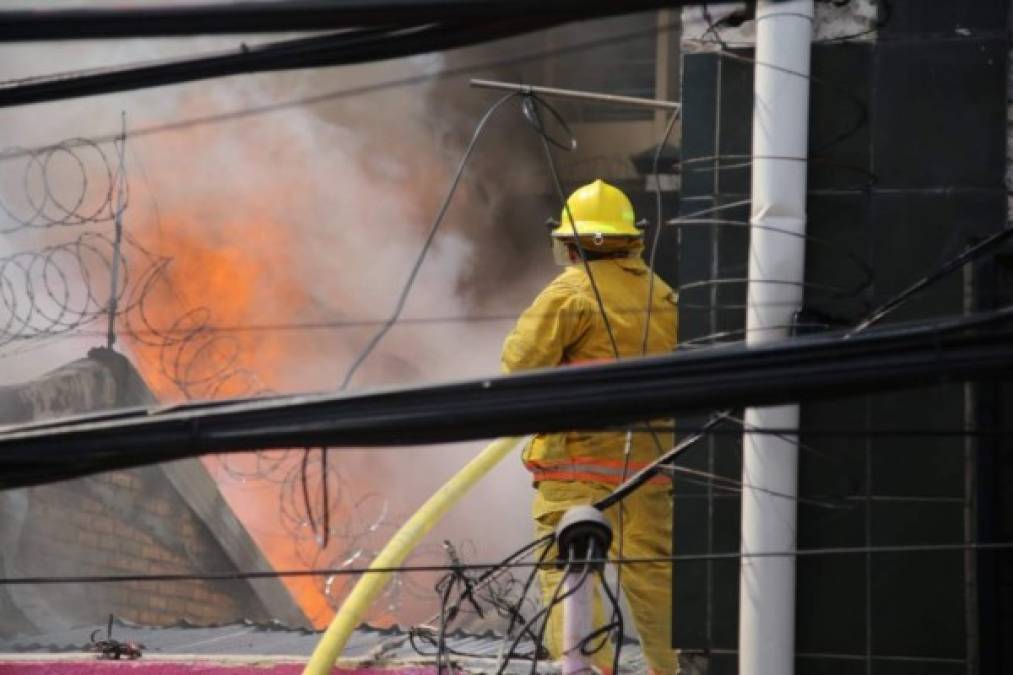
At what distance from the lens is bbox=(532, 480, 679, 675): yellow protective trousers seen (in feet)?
25.8

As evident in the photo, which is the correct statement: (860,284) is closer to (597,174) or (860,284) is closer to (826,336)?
(826,336)

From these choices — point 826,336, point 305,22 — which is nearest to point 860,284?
point 826,336

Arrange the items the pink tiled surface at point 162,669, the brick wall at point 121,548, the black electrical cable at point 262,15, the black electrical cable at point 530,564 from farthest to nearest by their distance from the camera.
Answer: the brick wall at point 121,548
the pink tiled surface at point 162,669
the black electrical cable at point 530,564
the black electrical cable at point 262,15

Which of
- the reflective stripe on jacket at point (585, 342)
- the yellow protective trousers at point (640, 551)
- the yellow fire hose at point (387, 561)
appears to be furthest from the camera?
the reflective stripe on jacket at point (585, 342)

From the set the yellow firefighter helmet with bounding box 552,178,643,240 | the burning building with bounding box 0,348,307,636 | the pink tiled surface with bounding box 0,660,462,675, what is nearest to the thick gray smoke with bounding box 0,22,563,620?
the burning building with bounding box 0,348,307,636

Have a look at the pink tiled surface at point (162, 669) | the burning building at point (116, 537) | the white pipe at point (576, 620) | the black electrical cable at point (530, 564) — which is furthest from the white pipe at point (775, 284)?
the burning building at point (116, 537)

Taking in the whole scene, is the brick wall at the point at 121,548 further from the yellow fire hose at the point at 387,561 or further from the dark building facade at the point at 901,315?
the dark building facade at the point at 901,315

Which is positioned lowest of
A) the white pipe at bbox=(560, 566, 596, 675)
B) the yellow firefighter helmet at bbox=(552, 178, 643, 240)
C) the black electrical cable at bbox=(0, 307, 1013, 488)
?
the white pipe at bbox=(560, 566, 596, 675)

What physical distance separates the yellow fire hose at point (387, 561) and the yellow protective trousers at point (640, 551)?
0.29 m

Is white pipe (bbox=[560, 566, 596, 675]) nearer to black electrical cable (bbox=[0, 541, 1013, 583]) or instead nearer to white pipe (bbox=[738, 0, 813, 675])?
black electrical cable (bbox=[0, 541, 1013, 583])

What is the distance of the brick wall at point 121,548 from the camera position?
540 inches

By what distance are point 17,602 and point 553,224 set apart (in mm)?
6168

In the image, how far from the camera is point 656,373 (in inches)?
188

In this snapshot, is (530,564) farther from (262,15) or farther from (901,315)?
(262,15)
